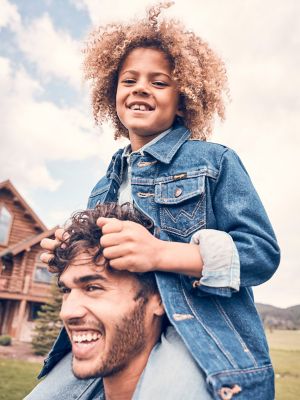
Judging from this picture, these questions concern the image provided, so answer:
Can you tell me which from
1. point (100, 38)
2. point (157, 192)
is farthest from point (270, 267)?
point (100, 38)

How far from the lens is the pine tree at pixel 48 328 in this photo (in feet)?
63.4

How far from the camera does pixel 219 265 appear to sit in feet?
6.45

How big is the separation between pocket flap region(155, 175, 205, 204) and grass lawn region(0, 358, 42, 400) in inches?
396

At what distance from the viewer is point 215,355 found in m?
1.83

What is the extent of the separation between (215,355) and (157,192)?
929mm

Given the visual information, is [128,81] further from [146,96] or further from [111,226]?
[111,226]

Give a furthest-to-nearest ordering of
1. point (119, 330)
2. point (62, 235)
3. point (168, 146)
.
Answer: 1. point (168, 146)
2. point (62, 235)
3. point (119, 330)

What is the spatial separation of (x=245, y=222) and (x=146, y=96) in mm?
1069

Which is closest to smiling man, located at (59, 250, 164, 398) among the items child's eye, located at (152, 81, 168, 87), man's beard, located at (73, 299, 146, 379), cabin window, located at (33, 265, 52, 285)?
A: man's beard, located at (73, 299, 146, 379)

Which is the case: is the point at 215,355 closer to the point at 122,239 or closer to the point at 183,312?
the point at 183,312

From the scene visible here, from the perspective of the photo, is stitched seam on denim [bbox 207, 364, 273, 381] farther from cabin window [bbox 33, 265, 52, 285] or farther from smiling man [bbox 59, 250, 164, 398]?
cabin window [bbox 33, 265, 52, 285]

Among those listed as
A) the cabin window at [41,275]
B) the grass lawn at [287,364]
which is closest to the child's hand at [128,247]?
the grass lawn at [287,364]

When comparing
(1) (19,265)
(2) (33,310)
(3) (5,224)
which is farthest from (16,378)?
(2) (33,310)

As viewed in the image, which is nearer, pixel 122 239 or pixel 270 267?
pixel 122 239
